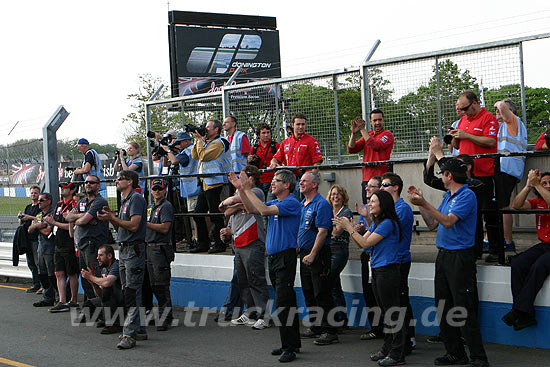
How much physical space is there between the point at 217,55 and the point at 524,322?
17.7 metres

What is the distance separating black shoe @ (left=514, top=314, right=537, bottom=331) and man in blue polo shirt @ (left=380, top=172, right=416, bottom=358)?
108 cm

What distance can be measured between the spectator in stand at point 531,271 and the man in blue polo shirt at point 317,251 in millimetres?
1965

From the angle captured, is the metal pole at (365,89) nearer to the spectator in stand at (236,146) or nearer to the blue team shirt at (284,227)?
the spectator in stand at (236,146)

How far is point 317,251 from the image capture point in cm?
797

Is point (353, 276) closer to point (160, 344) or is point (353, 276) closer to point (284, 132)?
point (160, 344)

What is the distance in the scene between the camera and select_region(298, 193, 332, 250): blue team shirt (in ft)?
26.2

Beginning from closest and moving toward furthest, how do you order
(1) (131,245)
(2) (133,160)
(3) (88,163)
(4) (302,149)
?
(1) (131,245)
(4) (302,149)
(2) (133,160)
(3) (88,163)

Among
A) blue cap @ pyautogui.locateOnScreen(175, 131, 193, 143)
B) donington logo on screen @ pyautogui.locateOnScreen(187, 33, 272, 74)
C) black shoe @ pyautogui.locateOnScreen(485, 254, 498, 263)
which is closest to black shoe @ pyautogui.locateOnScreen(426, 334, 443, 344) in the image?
black shoe @ pyautogui.locateOnScreen(485, 254, 498, 263)

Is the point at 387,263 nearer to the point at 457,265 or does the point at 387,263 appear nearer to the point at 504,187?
the point at 457,265

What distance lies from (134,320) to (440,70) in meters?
5.46

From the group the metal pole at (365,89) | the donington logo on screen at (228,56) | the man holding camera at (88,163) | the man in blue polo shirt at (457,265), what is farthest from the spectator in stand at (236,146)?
the donington logo on screen at (228,56)

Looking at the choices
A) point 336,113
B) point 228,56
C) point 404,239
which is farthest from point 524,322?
point 228,56

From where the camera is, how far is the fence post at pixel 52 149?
1344 cm

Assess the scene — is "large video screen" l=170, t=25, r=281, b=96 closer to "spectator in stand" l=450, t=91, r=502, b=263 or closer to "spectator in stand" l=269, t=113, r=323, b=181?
"spectator in stand" l=269, t=113, r=323, b=181
